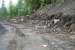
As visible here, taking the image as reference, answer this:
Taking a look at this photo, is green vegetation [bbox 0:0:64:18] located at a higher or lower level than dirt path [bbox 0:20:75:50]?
higher

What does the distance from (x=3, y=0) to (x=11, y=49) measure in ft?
101

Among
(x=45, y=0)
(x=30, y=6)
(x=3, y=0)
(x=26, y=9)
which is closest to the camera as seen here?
(x=45, y=0)

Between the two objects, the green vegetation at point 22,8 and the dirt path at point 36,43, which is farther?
the green vegetation at point 22,8

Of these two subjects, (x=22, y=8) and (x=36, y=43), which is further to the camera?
(x=22, y=8)

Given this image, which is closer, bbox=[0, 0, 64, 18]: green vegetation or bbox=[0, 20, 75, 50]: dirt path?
bbox=[0, 20, 75, 50]: dirt path

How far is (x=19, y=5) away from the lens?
35844mm

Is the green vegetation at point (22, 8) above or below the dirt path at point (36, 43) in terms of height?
above

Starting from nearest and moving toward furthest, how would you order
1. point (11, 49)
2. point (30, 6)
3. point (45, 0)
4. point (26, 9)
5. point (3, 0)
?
1. point (11, 49)
2. point (45, 0)
3. point (30, 6)
4. point (26, 9)
5. point (3, 0)

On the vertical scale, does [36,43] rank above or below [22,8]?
below

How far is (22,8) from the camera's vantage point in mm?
35469

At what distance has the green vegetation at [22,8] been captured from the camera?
29.5m

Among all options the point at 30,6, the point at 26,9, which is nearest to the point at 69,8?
the point at 30,6

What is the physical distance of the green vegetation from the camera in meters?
29.5

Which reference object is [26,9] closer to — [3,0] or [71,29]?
[3,0]
